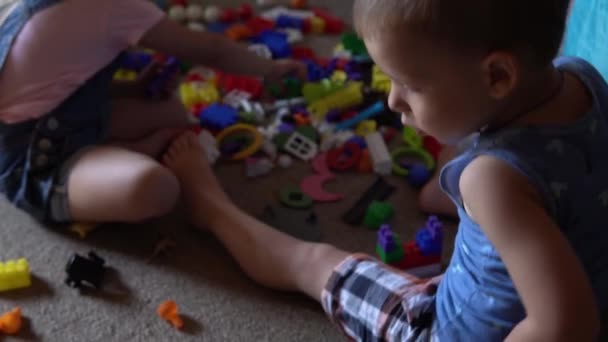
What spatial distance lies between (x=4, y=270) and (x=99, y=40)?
0.37 m

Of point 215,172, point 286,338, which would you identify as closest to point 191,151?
point 215,172

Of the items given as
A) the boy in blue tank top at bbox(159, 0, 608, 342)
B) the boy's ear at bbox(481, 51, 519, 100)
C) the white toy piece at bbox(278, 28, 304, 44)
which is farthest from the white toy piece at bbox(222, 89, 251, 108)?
the boy's ear at bbox(481, 51, 519, 100)

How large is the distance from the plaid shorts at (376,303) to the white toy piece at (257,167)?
1.16 feet

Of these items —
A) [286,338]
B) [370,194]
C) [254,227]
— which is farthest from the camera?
[370,194]

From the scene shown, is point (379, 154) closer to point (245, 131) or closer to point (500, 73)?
point (245, 131)

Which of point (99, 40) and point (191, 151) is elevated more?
point (99, 40)

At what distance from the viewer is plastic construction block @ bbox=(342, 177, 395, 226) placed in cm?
116

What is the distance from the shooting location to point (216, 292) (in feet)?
3.42

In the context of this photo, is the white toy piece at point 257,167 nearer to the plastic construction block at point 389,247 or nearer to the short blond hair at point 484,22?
the plastic construction block at point 389,247

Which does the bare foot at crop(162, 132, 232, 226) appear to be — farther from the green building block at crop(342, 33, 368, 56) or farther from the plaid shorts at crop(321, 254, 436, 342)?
the green building block at crop(342, 33, 368, 56)

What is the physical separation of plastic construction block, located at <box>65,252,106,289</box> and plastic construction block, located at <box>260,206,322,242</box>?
26 cm

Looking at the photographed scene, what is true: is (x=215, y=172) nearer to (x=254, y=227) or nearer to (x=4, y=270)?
(x=254, y=227)

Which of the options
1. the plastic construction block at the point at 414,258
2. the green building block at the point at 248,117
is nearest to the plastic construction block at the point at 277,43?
the green building block at the point at 248,117

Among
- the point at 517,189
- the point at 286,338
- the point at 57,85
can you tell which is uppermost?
the point at 517,189
